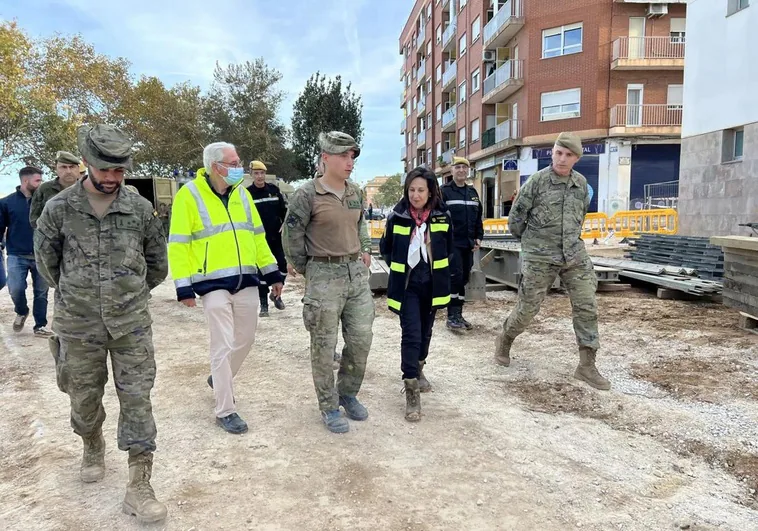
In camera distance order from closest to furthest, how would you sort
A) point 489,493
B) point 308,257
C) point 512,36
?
point 489,493, point 308,257, point 512,36

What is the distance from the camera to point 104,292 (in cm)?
267

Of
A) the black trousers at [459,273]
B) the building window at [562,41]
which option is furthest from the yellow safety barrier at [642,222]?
the building window at [562,41]

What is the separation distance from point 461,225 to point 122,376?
441 centimetres

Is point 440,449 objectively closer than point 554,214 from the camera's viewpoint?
Yes

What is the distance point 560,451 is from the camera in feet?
11.0

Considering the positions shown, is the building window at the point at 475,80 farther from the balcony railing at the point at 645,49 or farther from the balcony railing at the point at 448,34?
the balcony railing at the point at 645,49

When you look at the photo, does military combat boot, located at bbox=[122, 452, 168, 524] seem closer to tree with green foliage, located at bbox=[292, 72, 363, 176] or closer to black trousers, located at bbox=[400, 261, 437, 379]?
black trousers, located at bbox=[400, 261, 437, 379]

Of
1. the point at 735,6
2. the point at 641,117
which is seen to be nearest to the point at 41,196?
the point at 735,6

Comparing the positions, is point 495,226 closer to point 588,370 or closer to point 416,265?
point 588,370

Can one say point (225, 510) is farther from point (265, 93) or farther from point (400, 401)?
point (265, 93)

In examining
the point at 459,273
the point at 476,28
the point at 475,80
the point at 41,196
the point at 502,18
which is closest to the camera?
the point at 41,196

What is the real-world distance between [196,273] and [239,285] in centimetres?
28

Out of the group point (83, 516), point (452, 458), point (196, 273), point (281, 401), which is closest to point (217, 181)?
point (196, 273)

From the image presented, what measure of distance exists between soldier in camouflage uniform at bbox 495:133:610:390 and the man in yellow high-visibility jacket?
Result: 236 cm
